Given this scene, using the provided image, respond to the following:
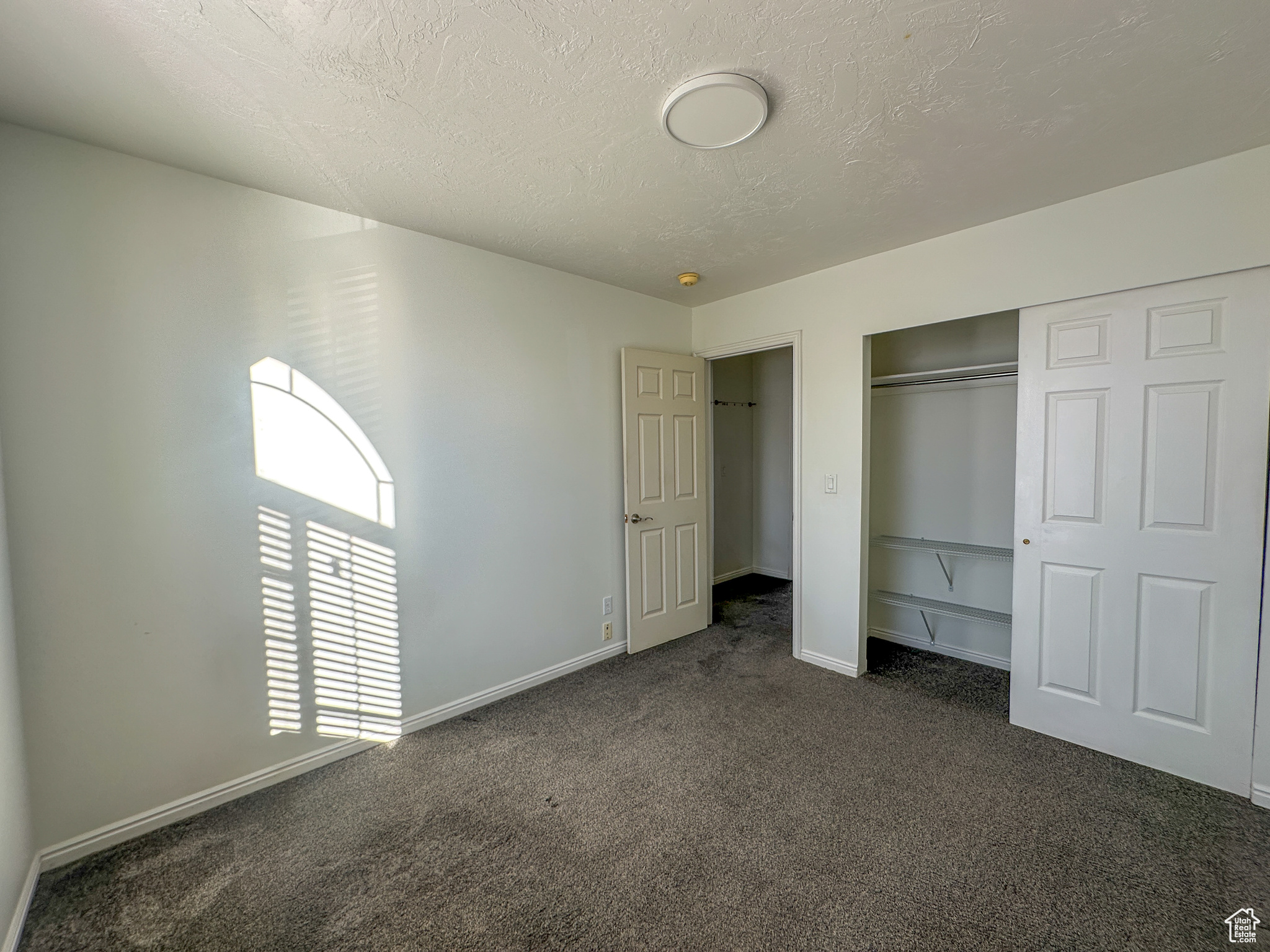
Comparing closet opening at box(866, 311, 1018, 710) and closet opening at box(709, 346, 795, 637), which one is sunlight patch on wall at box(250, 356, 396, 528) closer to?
closet opening at box(866, 311, 1018, 710)

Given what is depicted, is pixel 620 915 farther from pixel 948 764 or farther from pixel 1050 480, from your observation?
pixel 1050 480

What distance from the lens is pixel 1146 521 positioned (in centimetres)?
221

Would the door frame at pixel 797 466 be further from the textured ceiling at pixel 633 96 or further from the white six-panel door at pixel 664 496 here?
the textured ceiling at pixel 633 96

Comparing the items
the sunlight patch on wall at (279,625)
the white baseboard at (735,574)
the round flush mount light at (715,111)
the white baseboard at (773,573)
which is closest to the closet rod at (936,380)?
the round flush mount light at (715,111)

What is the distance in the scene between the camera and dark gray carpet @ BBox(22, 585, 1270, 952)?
153cm

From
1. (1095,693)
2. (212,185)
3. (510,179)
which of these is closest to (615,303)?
(510,179)

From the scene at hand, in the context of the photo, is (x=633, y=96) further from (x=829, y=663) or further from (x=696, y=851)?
(x=829, y=663)

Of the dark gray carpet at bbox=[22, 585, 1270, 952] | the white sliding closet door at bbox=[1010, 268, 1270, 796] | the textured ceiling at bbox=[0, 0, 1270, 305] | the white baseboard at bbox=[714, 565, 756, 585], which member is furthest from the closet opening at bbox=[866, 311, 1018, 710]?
the white baseboard at bbox=[714, 565, 756, 585]

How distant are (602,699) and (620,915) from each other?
1.36m

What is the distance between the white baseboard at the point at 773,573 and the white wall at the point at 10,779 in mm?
5143

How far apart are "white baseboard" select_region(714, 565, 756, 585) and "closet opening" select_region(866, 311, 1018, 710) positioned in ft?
5.73

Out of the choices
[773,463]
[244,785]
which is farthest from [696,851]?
[773,463]

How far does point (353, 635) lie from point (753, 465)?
4321 mm

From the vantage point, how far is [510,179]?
6.78ft
